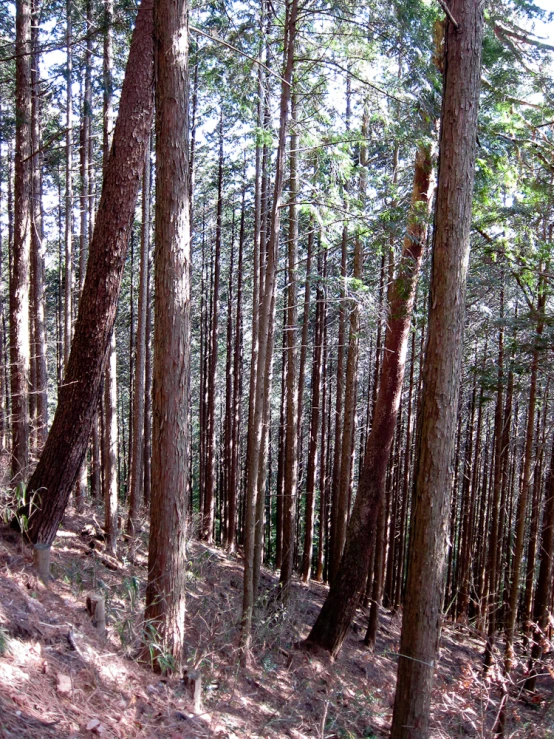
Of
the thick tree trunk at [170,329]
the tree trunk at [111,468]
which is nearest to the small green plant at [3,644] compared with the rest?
the thick tree trunk at [170,329]

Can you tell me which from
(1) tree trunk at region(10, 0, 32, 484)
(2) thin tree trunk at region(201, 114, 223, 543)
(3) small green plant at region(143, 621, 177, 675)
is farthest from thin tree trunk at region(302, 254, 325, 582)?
(3) small green plant at region(143, 621, 177, 675)

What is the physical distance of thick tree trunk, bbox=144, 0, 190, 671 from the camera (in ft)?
16.1

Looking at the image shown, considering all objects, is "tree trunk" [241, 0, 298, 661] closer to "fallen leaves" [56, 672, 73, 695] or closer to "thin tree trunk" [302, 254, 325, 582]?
"fallen leaves" [56, 672, 73, 695]

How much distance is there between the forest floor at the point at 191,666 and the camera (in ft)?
11.7

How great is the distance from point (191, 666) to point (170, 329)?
10.3ft

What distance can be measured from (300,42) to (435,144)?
2.88 metres

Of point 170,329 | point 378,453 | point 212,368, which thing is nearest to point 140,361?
point 378,453

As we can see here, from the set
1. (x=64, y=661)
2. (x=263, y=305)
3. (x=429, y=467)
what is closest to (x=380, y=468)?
(x=263, y=305)

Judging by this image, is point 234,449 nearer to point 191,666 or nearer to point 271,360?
point 271,360

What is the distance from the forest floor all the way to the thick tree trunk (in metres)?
0.46

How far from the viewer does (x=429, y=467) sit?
4781 millimetres

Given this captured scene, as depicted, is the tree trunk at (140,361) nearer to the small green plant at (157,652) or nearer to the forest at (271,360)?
the forest at (271,360)

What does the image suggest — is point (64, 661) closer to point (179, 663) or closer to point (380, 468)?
point (179, 663)

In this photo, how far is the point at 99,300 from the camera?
5.90 meters
